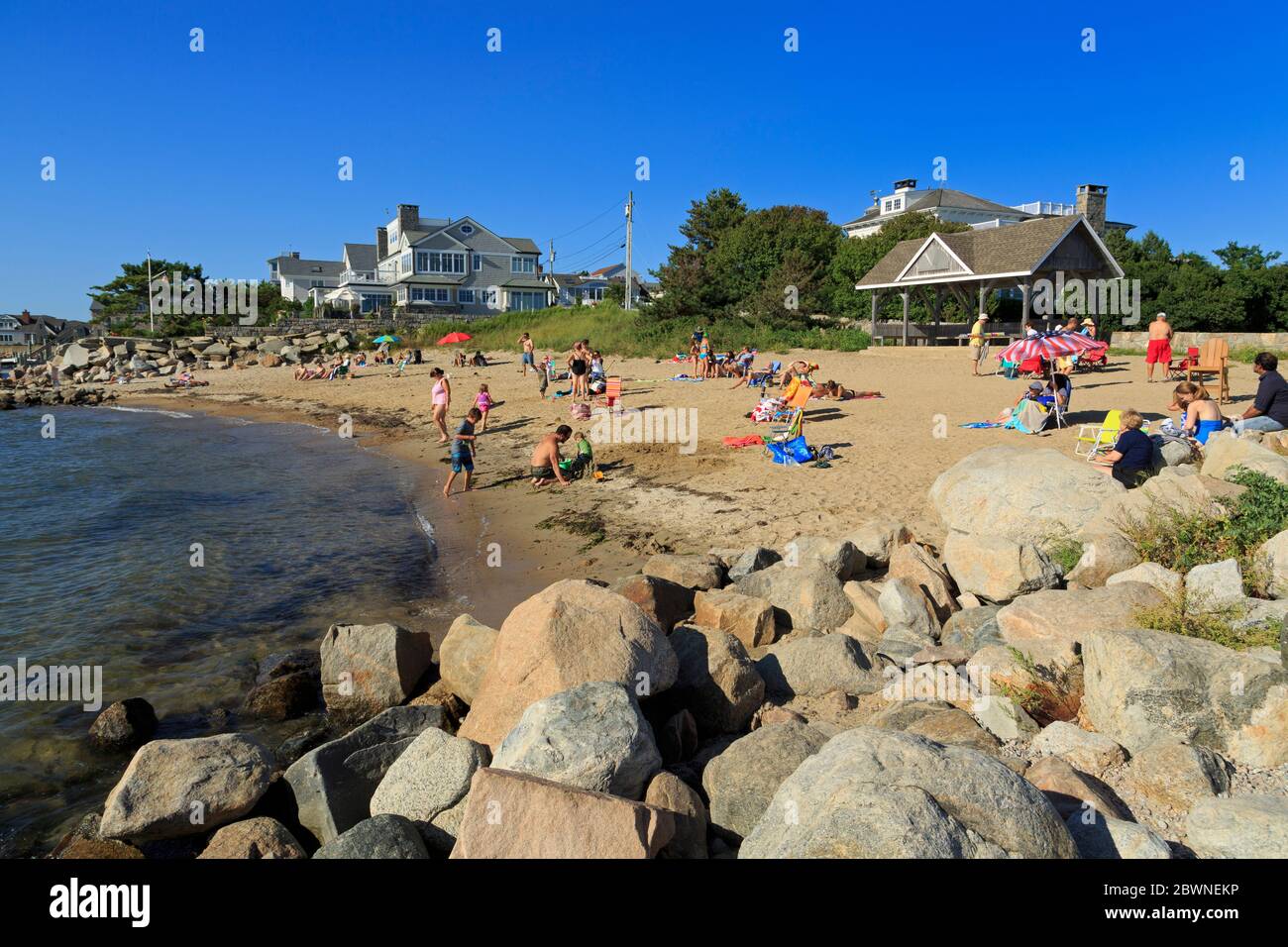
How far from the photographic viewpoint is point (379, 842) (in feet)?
13.3

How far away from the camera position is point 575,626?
532cm

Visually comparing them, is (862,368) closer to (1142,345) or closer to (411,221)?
(1142,345)

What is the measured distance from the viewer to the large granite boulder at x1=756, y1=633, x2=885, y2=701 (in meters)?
5.87

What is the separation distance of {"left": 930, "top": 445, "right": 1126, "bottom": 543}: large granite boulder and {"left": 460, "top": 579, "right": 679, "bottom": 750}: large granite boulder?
3993 millimetres

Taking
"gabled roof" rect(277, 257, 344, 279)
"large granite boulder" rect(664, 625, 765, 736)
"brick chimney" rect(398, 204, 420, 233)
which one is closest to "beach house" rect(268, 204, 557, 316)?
"brick chimney" rect(398, 204, 420, 233)

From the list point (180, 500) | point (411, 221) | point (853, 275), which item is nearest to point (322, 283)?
point (411, 221)

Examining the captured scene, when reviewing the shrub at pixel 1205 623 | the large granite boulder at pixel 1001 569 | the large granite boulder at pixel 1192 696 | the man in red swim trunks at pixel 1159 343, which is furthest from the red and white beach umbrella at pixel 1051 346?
the large granite boulder at pixel 1192 696

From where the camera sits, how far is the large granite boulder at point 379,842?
399 cm

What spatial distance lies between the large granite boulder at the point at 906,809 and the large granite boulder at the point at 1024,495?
428cm

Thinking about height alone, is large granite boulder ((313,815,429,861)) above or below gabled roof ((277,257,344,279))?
below

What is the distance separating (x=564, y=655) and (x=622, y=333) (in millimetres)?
32543

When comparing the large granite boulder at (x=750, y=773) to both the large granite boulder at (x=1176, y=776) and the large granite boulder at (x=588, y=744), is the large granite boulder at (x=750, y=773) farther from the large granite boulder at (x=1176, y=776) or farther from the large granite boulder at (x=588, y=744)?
the large granite boulder at (x=1176, y=776)

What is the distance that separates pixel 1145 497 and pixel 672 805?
5959 millimetres

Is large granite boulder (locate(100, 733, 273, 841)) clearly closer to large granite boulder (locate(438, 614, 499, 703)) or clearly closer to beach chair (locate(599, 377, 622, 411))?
large granite boulder (locate(438, 614, 499, 703))
